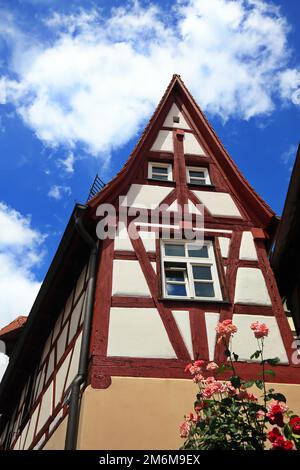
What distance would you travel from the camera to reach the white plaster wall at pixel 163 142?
9.60 metres

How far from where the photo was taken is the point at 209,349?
6074mm

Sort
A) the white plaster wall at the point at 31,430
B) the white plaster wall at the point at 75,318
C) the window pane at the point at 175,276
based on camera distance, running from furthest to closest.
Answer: the white plaster wall at the point at 31,430
the white plaster wall at the point at 75,318
the window pane at the point at 175,276

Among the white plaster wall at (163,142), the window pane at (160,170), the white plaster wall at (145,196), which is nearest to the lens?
the white plaster wall at (145,196)

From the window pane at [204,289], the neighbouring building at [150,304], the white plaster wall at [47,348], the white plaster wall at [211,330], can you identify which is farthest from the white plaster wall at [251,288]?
the white plaster wall at [47,348]

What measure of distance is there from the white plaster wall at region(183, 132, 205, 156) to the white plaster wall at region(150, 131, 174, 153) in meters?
0.34

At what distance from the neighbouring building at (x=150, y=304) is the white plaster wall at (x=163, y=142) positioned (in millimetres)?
38

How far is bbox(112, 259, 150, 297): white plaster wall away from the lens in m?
6.58

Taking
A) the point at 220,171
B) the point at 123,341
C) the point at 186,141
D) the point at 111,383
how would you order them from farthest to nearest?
the point at 186,141 < the point at 220,171 < the point at 123,341 < the point at 111,383

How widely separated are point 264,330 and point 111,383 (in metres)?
2.38

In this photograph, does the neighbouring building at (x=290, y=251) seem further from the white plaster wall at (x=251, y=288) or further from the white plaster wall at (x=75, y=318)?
Answer: the white plaster wall at (x=75, y=318)

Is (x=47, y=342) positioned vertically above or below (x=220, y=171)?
below

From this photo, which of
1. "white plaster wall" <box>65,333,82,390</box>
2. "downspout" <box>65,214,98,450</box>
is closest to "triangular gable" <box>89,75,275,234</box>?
"downspout" <box>65,214,98,450</box>

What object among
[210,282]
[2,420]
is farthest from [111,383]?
[2,420]
